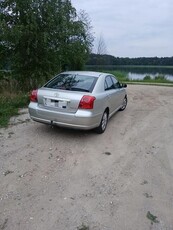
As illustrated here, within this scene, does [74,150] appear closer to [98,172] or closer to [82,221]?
[98,172]

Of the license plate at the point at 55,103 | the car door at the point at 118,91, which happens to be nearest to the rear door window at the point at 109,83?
the car door at the point at 118,91

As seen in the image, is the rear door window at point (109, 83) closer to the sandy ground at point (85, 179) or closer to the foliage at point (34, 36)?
the sandy ground at point (85, 179)

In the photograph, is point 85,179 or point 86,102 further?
point 86,102

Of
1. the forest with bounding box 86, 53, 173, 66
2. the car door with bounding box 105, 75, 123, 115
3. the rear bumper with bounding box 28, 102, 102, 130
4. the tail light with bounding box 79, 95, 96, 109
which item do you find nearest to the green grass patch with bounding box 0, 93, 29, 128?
the rear bumper with bounding box 28, 102, 102, 130

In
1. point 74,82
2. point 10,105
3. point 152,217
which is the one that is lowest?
point 152,217

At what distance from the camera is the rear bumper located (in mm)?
5578

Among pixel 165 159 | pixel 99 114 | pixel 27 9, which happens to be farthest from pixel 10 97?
pixel 165 159

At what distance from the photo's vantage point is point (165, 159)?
5023 mm

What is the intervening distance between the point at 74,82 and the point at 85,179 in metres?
2.78

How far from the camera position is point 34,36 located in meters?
10.8

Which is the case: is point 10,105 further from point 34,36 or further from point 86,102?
point 86,102

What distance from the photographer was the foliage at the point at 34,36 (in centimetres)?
1071

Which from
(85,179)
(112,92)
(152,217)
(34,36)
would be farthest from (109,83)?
(34,36)

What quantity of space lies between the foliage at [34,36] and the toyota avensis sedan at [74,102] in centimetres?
496
